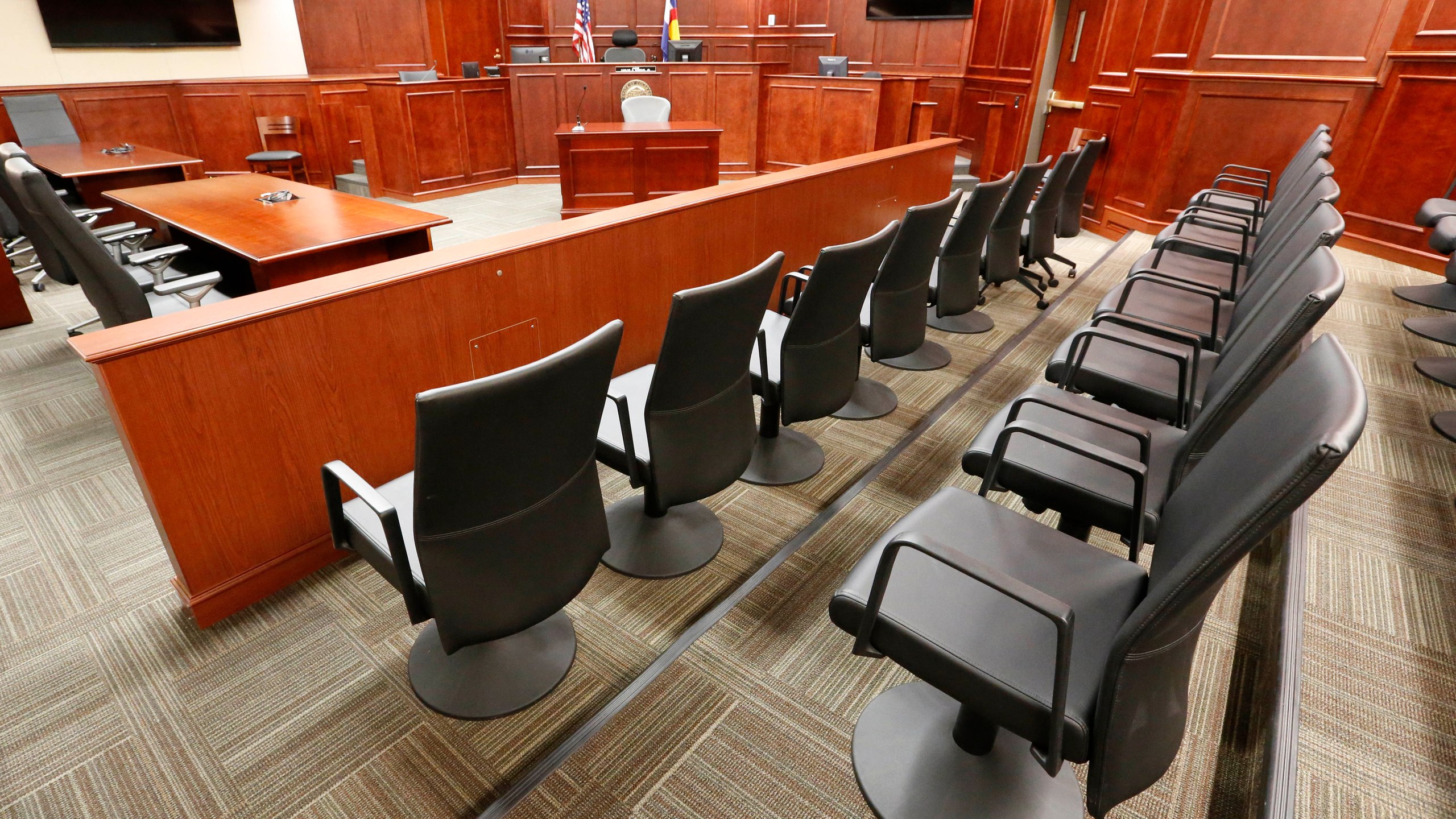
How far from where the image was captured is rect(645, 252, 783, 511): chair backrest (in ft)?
5.40

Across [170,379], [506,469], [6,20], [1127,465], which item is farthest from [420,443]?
[6,20]

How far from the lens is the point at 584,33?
26.8ft

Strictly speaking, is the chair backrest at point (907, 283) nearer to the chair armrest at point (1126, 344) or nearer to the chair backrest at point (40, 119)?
the chair armrest at point (1126, 344)

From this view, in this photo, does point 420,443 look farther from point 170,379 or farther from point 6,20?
point 6,20

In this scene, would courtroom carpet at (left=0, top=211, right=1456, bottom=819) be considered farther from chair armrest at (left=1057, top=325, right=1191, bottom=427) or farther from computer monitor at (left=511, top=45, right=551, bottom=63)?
computer monitor at (left=511, top=45, right=551, bottom=63)

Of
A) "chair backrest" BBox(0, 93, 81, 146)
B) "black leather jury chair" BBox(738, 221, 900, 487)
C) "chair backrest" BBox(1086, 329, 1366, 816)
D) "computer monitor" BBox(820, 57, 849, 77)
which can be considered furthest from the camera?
"computer monitor" BBox(820, 57, 849, 77)

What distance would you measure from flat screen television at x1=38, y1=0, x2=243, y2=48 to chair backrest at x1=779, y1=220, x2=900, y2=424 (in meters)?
8.35

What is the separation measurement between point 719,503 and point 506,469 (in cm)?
125

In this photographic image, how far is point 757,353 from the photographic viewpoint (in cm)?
248

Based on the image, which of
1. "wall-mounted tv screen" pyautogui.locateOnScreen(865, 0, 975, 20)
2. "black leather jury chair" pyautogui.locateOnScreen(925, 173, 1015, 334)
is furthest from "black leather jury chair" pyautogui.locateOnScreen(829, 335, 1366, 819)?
"wall-mounted tv screen" pyautogui.locateOnScreen(865, 0, 975, 20)

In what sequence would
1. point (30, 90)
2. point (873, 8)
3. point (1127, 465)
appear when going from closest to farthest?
point (1127, 465), point (30, 90), point (873, 8)

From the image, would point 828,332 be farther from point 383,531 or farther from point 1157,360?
point 383,531

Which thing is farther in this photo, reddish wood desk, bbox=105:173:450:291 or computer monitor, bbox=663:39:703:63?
computer monitor, bbox=663:39:703:63

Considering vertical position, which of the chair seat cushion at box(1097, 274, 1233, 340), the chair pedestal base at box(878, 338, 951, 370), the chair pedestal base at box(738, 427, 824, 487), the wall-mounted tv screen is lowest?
the chair pedestal base at box(738, 427, 824, 487)
